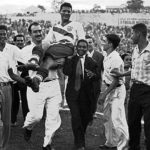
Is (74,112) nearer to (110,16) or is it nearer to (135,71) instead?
(135,71)

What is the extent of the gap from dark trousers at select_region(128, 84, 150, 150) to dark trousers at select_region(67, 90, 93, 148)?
904 millimetres

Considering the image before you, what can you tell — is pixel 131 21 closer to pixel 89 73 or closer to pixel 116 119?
pixel 89 73

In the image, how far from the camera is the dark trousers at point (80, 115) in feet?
23.0

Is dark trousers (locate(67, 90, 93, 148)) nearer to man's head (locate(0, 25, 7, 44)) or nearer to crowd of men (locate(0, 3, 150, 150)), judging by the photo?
crowd of men (locate(0, 3, 150, 150))

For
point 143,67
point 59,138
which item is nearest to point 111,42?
point 143,67

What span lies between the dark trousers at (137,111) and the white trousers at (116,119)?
160 millimetres

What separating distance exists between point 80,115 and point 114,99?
0.73 meters

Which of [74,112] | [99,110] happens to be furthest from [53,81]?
[99,110]

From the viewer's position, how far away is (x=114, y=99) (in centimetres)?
699

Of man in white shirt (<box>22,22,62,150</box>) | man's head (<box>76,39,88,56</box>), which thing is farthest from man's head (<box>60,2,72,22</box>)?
man in white shirt (<box>22,22,62,150</box>)

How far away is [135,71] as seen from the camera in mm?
6371

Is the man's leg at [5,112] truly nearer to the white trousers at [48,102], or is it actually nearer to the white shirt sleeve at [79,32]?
the white trousers at [48,102]

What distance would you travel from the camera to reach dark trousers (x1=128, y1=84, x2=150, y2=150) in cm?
623

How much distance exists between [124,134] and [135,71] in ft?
3.58
